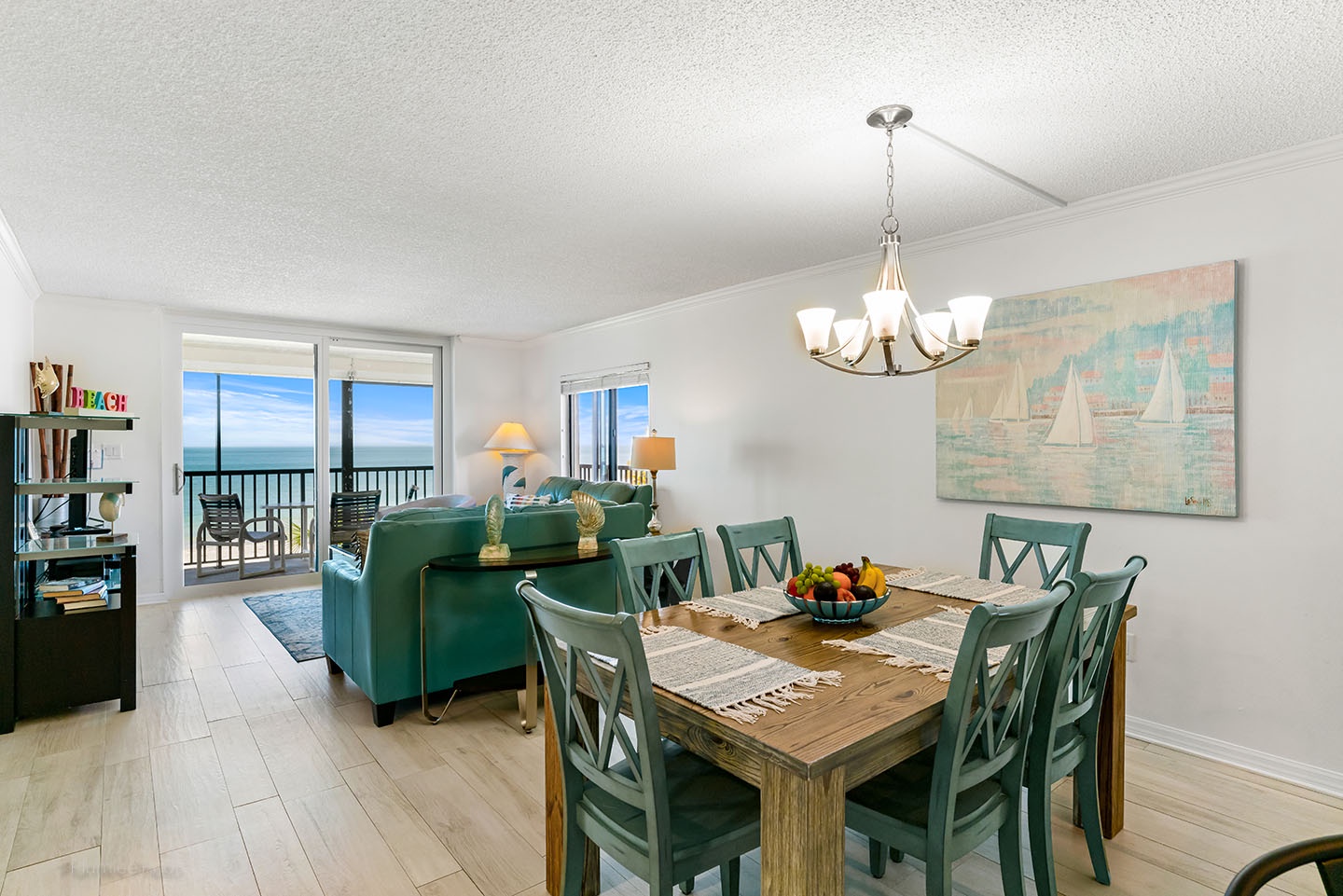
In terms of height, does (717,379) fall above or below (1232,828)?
above

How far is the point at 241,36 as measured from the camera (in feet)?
6.19

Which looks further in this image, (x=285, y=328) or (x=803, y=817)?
(x=285, y=328)

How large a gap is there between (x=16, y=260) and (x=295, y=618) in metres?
2.77

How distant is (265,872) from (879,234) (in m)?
3.79

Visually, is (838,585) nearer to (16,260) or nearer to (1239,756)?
(1239,756)

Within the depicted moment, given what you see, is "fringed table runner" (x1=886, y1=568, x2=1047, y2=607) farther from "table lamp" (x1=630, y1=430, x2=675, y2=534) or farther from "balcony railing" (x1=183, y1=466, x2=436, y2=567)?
"balcony railing" (x1=183, y1=466, x2=436, y2=567)

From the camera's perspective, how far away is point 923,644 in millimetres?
1928

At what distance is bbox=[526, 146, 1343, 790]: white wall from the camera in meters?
2.65

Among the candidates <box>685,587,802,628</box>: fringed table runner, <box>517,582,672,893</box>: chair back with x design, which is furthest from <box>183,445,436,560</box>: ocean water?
<box>517,582,672,893</box>: chair back with x design

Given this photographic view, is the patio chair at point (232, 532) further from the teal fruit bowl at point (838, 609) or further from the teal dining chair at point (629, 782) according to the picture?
the teal fruit bowl at point (838, 609)

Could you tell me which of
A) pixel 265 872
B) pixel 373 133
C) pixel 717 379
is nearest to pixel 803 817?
pixel 265 872

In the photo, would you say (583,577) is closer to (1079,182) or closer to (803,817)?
(803,817)

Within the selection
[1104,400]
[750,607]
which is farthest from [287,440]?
[1104,400]

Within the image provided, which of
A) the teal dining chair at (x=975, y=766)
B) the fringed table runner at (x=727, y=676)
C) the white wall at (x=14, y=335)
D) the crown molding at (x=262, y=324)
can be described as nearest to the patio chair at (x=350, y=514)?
the crown molding at (x=262, y=324)
